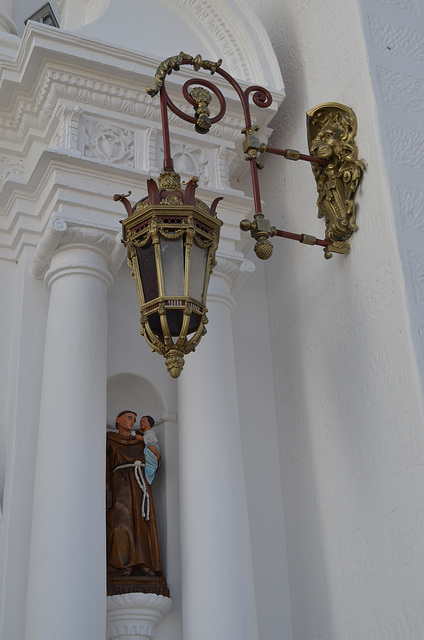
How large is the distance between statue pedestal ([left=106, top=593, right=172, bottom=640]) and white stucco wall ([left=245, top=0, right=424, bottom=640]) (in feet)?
3.12

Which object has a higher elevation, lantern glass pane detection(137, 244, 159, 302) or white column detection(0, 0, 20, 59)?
white column detection(0, 0, 20, 59)

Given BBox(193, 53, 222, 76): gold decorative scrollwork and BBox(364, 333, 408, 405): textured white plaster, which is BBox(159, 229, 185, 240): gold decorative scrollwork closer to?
BBox(193, 53, 222, 76): gold decorative scrollwork

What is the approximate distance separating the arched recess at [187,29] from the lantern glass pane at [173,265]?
2.34m

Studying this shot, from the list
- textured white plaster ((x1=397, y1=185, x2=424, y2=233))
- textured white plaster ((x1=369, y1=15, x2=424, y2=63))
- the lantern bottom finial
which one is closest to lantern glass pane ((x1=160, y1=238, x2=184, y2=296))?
the lantern bottom finial

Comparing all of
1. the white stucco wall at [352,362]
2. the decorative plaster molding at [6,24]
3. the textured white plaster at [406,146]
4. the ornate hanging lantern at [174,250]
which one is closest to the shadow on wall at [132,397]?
the white stucco wall at [352,362]

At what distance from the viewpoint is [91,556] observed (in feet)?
15.1

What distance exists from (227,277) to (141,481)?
54.2 inches

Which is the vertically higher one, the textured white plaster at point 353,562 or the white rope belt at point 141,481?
the white rope belt at point 141,481

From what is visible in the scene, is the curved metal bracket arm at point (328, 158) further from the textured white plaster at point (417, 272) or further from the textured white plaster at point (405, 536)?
the textured white plaster at point (405, 536)

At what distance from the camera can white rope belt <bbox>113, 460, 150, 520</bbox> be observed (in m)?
5.27

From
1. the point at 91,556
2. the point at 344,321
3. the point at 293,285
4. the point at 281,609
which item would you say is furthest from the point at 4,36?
the point at 281,609

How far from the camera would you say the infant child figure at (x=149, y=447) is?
5383 mm

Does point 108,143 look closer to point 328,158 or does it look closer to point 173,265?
point 328,158

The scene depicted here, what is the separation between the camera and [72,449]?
4797mm
